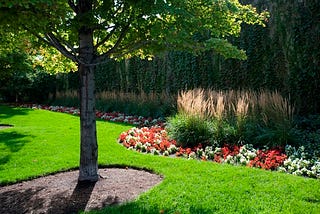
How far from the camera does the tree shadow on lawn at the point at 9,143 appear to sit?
539cm

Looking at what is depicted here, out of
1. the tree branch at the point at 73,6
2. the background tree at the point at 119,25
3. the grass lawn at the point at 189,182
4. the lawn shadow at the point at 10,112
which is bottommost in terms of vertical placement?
the grass lawn at the point at 189,182

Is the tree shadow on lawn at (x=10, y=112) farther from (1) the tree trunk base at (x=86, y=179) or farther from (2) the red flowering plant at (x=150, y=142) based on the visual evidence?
(1) the tree trunk base at (x=86, y=179)

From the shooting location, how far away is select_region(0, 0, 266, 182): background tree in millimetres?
2966

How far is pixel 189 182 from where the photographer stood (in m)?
3.73

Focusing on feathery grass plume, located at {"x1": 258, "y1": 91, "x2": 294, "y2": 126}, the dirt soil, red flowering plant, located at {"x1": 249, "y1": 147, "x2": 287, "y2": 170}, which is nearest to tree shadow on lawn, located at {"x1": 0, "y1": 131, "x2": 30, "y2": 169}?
the dirt soil

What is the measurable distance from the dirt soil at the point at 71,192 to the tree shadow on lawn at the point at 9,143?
1475 millimetres

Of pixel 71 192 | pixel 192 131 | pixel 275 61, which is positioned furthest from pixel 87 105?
pixel 275 61

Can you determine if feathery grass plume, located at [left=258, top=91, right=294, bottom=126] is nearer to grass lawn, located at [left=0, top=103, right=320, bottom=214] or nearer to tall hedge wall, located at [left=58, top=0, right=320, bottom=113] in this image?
tall hedge wall, located at [left=58, top=0, right=320, bottom=113]

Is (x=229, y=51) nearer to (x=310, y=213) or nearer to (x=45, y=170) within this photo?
(x=310, y=213)

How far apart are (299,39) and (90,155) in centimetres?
603

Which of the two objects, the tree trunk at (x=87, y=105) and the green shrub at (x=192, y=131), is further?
the green shrub at (x=192, y=131)

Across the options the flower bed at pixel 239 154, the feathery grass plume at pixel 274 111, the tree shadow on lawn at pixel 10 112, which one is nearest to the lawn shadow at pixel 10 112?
the tree shadow on lawn at pixel 10 112

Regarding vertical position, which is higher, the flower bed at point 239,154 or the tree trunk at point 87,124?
the tree trunk at point 87,124

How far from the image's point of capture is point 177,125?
6.14 metres
